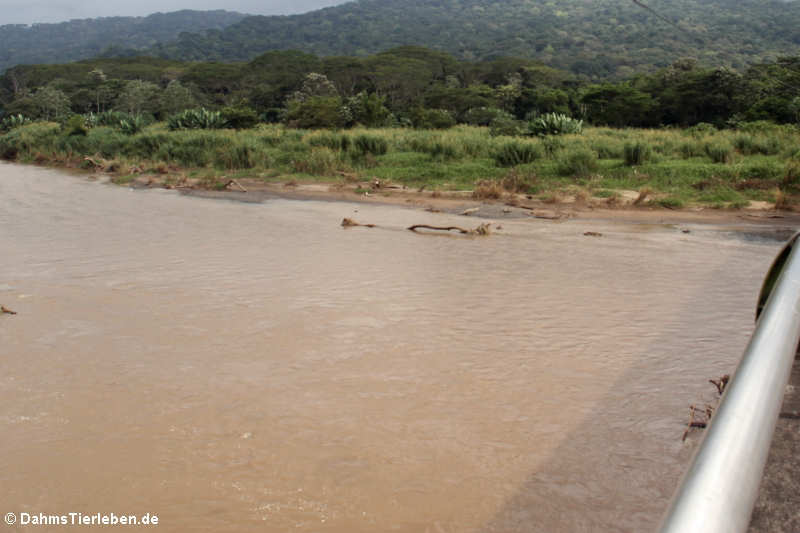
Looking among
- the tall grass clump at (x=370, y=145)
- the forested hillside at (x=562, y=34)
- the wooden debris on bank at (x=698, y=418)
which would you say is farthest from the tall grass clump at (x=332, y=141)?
the forested hillside at (x=562, y=34)

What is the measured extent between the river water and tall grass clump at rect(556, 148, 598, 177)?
215 inches

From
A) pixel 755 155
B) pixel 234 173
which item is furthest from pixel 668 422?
pixel 234 173

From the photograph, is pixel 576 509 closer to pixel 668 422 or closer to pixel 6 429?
pixel 668 422

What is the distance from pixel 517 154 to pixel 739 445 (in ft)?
51.4

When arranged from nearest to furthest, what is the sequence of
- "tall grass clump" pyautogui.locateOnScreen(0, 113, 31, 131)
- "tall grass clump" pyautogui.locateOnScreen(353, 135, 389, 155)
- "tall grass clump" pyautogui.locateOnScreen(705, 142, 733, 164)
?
"tall grass clump" pyautogui.locateOnScreen(705, 142, 733, 164), "tall grass clump" pyautogui.locateOnScreen(353, 135, 389, 155), "tall grass clump" pyautogui.locateOnScreen(0, 113, 31, 131)

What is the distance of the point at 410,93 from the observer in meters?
63.4

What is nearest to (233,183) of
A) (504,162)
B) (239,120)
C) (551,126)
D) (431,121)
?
(504,162)

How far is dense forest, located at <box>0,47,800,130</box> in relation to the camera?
30.7 m

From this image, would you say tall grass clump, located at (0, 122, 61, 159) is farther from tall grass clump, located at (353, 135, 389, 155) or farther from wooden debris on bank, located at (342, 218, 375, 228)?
wooden debris on bank, located at (342, 218, 375, 228)

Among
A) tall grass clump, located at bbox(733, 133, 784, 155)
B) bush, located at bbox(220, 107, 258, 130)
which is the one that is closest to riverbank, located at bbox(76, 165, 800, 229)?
tall grass clump, located at bbox(733, 133, 784, 155)

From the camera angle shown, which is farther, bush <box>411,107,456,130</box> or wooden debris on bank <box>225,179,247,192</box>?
bush <box>411,107,456,130</box>

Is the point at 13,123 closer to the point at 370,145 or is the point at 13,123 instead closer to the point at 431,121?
the point at 431,121

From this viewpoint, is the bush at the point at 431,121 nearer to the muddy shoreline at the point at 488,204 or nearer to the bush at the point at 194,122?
the bush at the point at 194,122

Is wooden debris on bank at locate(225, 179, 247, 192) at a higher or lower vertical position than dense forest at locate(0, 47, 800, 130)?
lower
